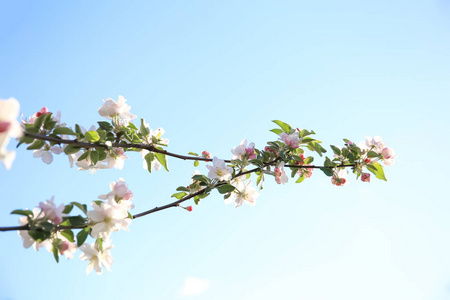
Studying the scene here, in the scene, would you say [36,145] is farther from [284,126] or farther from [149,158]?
[284,126]

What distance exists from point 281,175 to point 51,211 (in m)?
1.10

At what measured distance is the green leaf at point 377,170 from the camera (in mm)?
2045

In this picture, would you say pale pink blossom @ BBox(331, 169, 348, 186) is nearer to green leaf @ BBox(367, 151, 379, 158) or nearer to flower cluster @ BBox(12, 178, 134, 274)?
green leaf @ BBox(367, 151, 379, 158)

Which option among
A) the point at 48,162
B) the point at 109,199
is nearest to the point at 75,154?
the point at 48,162

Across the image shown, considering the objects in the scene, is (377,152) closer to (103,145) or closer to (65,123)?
(103,145)

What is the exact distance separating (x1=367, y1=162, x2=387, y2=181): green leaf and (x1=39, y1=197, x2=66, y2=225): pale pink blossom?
1.54 meters

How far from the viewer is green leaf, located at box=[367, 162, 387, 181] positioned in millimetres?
2045

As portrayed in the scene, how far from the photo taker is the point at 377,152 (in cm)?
208

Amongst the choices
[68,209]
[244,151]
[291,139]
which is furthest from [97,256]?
[291,139]

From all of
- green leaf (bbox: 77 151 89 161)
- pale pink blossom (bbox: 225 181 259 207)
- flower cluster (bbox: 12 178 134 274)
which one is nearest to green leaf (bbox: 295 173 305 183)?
pale pink blossom (bbox: 225 181 259 207)

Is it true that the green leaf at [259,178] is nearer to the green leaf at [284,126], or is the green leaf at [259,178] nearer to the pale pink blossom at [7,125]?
the green leaf at [284,126]

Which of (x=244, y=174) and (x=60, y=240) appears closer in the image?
(x=60, y=240)

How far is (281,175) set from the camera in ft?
6.31

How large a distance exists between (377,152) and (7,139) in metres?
1.80
